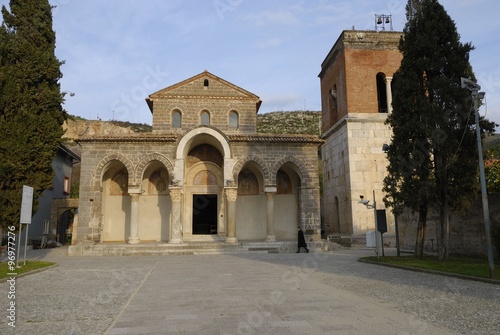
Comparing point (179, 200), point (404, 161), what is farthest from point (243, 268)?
point (179, 200)

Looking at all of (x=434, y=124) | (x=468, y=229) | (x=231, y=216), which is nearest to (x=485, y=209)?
(x=434, y=124)

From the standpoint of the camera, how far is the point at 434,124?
44.2 ft

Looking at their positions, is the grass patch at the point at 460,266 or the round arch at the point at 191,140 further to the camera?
the round arch at the point at 191,140

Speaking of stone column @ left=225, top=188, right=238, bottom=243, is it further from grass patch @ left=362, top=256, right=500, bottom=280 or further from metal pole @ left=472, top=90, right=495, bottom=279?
metal pole @ left=472, top=90, right=495, bottom=279

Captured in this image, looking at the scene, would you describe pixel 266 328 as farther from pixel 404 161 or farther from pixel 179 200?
pixel 179 200

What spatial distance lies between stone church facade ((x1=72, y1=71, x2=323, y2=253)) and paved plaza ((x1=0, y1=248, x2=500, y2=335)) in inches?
384

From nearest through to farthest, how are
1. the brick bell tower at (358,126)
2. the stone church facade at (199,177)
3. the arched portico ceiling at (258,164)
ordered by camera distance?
the stone church facade at (199,177) → the arched portico ceiling at (258,164) → the brick bell tower at (358,126)

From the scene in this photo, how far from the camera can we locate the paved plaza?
5.23 m

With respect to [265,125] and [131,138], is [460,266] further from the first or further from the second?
[265,125]

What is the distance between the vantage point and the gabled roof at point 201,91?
2395 cm

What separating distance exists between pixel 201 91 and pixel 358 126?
10962mm

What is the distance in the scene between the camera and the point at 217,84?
24.5 metres

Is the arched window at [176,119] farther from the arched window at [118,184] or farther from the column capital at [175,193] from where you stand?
the column capital at [175,193]

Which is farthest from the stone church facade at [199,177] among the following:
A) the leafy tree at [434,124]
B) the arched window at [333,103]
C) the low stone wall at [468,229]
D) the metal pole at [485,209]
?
the metal pole at [485,209]
